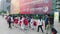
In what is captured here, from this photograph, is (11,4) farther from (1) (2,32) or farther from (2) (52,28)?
(2) (52,28)

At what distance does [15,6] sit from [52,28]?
0.98 meters

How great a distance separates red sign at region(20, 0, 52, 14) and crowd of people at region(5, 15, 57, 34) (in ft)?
0.39

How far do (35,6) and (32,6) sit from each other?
9cm

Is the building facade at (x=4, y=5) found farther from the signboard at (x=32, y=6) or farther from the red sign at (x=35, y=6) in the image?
the red sign at (x=35, y=6)

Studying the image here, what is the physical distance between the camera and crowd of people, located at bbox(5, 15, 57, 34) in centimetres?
291

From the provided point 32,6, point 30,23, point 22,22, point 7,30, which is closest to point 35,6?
point 32,6

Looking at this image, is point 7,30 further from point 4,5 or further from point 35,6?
point 35,6

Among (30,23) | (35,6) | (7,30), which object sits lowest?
(7,30)

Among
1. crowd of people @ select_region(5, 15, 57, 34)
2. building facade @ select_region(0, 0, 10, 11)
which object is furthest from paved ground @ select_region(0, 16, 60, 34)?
building facade @ select_region(0, 0, 10, 11)

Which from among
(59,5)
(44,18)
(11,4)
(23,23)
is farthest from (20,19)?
(59,5)

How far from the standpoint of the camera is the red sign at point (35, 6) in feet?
9.39

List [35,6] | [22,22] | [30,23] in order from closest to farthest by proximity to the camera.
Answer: [35,6]
[30,23]
[22,22]

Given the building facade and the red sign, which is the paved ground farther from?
the red sign

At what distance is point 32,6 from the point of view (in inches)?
124
